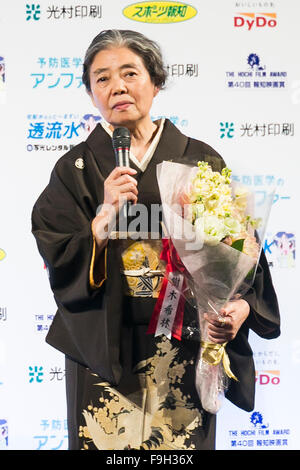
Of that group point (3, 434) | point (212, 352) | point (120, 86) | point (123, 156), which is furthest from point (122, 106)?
point (3, 434)

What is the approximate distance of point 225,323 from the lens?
203 centimetres

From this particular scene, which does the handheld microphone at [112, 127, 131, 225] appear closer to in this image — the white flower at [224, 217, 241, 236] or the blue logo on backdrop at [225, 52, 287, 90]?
the white flower at [224, 217, 241, 236]

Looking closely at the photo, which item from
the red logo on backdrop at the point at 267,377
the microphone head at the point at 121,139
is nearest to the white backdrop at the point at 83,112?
the red logo on backdrop at the point at 267,377

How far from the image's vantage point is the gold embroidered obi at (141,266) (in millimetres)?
2139

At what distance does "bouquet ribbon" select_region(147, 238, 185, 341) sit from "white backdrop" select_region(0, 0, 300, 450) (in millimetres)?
856

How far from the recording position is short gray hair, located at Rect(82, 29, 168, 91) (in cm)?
226

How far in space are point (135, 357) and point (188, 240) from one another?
0.55 meters

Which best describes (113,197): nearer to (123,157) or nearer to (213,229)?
(123,157)

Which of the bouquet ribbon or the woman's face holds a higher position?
the woman's face

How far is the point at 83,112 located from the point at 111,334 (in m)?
1.17

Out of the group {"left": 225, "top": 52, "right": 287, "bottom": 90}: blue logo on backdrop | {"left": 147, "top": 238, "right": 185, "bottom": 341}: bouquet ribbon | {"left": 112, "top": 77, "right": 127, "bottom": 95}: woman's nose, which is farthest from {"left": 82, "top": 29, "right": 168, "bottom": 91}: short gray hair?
{"left": 147, "top": 238, "right": 185, "bottom": 341}: bouquet ribbon

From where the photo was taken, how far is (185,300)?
2.12m

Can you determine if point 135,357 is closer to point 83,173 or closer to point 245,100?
point 83,173

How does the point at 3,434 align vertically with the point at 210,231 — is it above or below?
below
